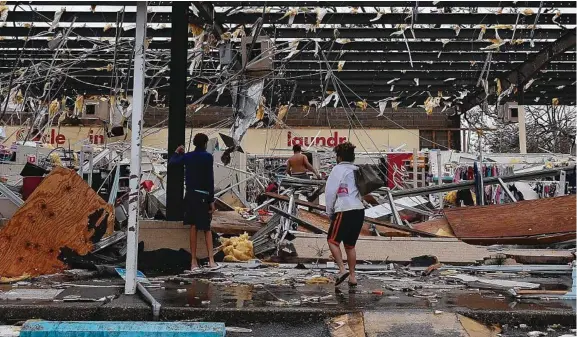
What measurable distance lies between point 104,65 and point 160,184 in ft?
13.6

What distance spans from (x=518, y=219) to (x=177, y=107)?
610 cm

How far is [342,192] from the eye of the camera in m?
7.28

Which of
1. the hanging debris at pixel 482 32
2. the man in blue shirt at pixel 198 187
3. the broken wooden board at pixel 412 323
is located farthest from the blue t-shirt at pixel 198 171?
the hanging debris at pixel 482 32

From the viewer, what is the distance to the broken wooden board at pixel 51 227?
7863mm

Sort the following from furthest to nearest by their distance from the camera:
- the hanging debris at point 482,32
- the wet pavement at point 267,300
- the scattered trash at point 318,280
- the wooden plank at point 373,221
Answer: the hanging debris at point 482,32
the wooden plank at point 373,221
the scattered trash at point 318,280
the wet pavement at point 267,300

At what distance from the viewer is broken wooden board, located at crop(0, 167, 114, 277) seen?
786 centimetres

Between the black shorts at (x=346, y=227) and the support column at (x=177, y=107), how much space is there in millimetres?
2918

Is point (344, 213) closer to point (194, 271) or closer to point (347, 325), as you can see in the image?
point (347, 325)

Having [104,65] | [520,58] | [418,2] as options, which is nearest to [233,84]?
[418,2]

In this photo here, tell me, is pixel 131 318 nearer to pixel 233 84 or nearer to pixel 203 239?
pixel 203 239

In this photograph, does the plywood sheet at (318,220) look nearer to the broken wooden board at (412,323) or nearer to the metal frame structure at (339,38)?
the metal frame structure at (339,38)

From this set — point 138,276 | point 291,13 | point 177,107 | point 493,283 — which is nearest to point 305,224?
point 177,107

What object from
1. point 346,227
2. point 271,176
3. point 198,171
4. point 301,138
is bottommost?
point 346,227

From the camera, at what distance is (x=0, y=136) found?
1554 cm
